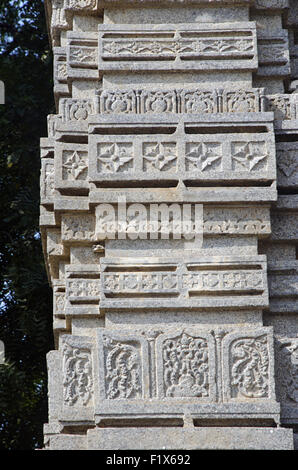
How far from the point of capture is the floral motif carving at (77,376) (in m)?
5.79

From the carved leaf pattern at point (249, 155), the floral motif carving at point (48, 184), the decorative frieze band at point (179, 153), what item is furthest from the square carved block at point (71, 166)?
the carved leaf pattern at point (249, 155)

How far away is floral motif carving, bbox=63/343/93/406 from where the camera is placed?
579 cm

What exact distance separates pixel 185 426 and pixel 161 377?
31cm

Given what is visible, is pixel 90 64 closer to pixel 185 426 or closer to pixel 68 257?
pixel 68 257

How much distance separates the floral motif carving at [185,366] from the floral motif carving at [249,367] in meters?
0.16

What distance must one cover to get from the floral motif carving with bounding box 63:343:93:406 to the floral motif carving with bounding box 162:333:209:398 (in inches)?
17.4

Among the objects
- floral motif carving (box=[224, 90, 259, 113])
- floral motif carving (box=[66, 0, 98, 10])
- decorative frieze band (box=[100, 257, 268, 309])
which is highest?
floral motif carving (box=[66, 0, 98, 10])

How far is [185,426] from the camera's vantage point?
18.4 ft

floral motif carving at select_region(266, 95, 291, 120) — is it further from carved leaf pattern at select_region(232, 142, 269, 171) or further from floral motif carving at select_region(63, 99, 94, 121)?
floral motif carving at select_region(63, 99, 94, 121)

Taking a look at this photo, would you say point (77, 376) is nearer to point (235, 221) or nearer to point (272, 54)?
point (235, 221)

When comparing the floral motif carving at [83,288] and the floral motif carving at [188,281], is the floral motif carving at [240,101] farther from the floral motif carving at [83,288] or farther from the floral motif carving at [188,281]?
the floral motif carving at [83,288]

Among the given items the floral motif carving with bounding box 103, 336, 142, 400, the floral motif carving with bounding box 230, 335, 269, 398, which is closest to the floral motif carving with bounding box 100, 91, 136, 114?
the floral motif carving with bounding box 103, 336, 142, 400
